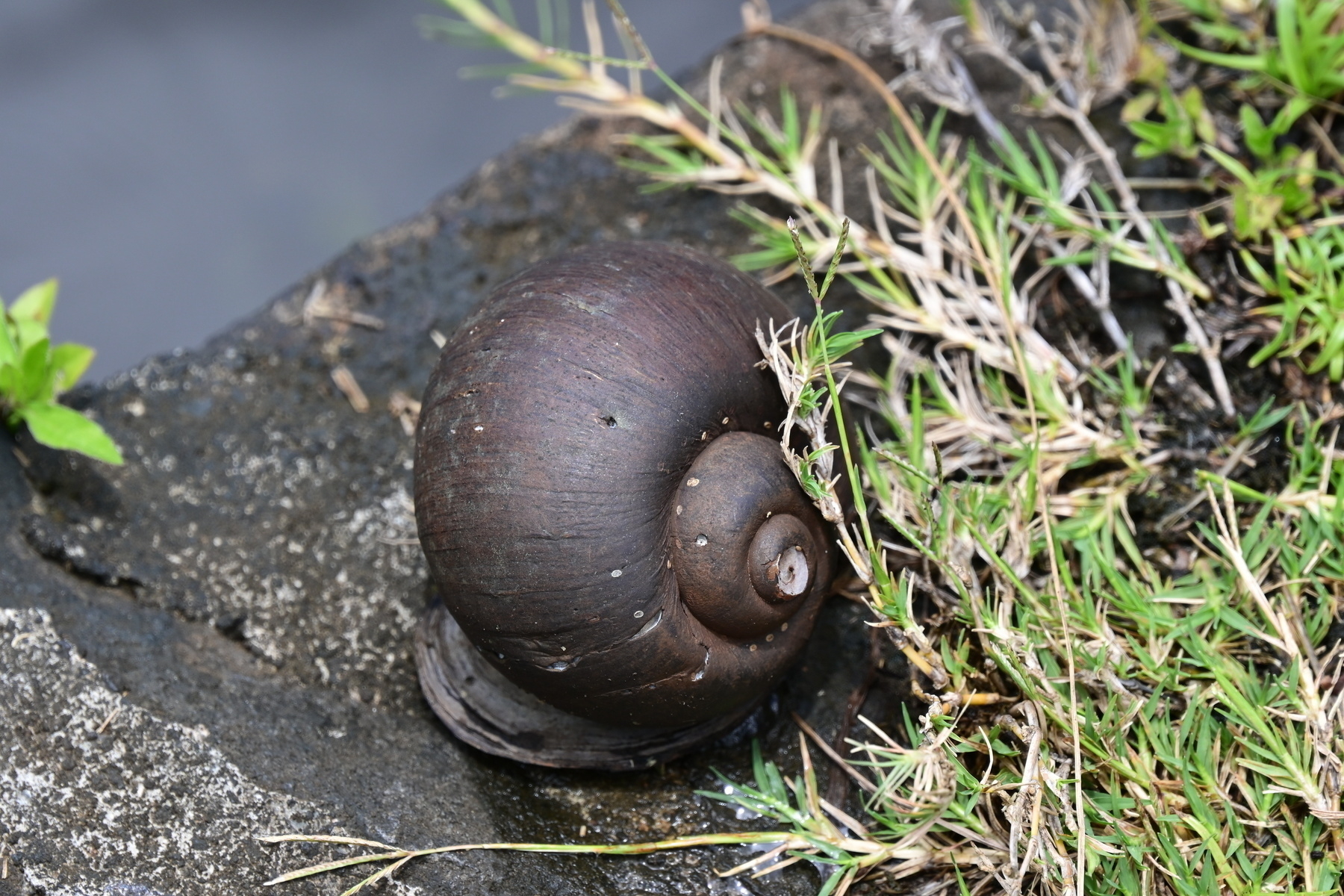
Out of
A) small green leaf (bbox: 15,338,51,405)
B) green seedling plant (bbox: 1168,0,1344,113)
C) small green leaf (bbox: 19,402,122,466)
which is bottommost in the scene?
green seedling plant (bbox: 1168,0,1344,113)

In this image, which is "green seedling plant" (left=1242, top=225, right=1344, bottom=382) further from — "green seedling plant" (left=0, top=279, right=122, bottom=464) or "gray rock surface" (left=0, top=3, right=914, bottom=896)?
"green seedling plant" (left=0, top=279, right=122, bottom=464)

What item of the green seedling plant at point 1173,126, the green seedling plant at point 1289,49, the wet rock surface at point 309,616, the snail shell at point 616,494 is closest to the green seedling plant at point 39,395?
the wet rock surface at point 309,616

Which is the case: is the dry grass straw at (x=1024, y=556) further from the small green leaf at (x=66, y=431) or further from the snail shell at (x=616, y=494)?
the small green leaf at (x=66, y=431)

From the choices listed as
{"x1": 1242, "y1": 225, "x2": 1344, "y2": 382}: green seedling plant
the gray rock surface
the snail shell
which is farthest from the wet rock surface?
{"x1": 1242, "y1": 225, "x2": 1344, "y2": 382}: green seedling plant

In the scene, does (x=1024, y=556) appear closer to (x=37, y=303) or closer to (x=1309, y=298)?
(x=1309, y=298)

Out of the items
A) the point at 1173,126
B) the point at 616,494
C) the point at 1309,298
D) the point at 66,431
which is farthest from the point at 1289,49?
the point at 66,431

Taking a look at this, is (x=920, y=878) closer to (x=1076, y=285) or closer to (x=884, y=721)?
(x=884, y=721)
